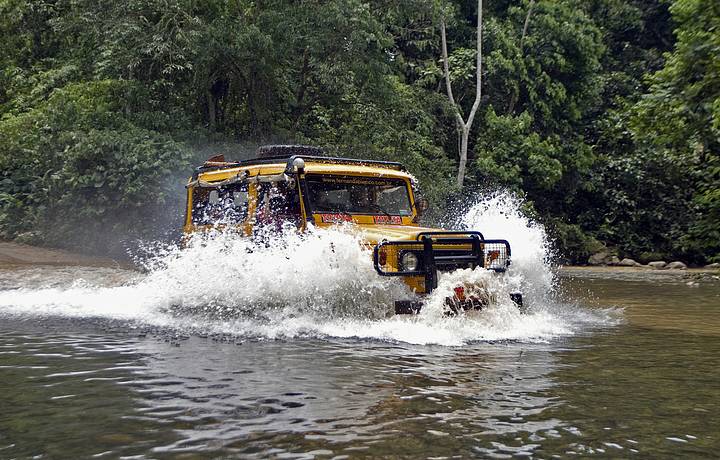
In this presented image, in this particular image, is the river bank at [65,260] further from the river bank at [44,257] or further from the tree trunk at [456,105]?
the tree trunk at [456,105]

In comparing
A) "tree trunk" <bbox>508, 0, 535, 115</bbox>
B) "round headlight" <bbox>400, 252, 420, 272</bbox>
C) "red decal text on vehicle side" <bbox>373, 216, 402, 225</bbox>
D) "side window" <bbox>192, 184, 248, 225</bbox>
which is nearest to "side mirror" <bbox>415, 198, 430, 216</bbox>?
"red decal text on vehicle side" <bbox>373, 216, 402, 225</bbox>

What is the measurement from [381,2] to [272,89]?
4.03 metres

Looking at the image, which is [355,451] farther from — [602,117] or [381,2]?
[602,117]

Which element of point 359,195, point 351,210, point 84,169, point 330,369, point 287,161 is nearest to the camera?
point 330,369

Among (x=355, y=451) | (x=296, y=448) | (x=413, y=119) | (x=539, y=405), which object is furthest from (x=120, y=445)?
(x=413, y=119)

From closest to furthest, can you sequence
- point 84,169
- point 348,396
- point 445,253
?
point 348,396, point 445,253, point 84,169

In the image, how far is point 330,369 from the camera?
21.6ft

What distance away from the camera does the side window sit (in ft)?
33.2

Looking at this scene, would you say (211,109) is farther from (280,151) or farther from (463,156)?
(280,151)

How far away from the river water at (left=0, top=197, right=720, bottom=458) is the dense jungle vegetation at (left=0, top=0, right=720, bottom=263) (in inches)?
305

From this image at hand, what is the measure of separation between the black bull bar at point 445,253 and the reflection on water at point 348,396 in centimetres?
91

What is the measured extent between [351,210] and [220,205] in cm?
180

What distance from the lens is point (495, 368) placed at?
6781 millimetres

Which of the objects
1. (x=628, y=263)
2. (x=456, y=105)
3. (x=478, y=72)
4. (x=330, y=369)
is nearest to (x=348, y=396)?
(x=330, y=369)
